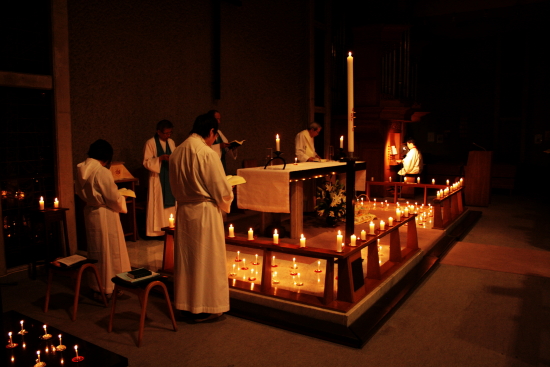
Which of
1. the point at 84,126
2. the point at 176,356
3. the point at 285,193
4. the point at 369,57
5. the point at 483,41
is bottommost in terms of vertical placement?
the point at 176,356

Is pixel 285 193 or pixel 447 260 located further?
pixel 447 260

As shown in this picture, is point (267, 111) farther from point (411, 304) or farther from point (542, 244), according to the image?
point (411, 304)

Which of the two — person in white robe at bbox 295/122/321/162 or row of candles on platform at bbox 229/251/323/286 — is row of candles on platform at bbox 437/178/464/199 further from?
row of candles on platform at bbox 229/251/323/286

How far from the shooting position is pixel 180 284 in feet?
12.6

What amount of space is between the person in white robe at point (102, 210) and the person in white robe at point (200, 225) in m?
0.83

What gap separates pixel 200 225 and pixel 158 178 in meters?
2.86

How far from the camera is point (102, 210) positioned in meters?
4.34

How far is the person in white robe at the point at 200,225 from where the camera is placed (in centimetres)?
372

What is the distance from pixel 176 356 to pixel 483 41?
14.0 meters

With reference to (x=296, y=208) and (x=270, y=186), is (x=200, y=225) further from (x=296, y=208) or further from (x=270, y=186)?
(x=296, y=208)

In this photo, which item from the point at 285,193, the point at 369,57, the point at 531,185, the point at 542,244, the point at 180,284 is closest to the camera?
the point at 180,284

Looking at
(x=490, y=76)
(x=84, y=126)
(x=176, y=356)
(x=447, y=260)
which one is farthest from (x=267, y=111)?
(x=490, y=76)

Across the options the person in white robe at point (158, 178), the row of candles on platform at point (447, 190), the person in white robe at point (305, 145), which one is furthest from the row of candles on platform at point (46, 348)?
the row of candles on platform at point (447, 190)

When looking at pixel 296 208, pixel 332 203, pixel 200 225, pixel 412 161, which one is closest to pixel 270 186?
pixel 296 208
